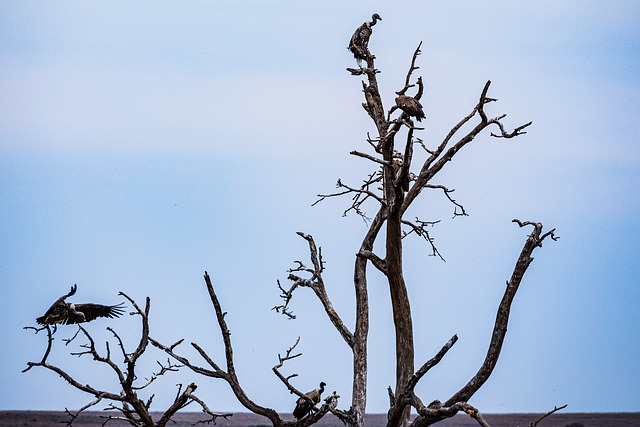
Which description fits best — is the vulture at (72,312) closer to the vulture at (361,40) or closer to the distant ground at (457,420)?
the vulture at (361,40)

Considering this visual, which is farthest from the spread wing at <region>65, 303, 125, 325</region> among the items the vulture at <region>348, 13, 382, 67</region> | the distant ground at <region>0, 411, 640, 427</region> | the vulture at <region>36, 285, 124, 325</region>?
the distant ground at <region>0, 411, 640, 427</region>

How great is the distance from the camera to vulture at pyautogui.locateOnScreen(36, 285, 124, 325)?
12.8 meters

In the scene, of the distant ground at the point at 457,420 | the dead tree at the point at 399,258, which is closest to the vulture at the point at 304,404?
the dead tree at the point at 399,258

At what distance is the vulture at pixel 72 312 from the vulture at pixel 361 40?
3732 millimetres

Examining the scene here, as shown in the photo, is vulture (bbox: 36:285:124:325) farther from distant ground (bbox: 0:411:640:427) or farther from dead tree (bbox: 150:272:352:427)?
distant ground (bbox: 0:411:640:427)

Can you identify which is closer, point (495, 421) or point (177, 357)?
point (177, 357)

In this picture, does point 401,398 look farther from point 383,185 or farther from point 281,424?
point 383,185

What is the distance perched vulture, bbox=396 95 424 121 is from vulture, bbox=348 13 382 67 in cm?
78

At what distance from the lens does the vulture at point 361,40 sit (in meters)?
12.9

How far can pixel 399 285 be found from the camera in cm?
1267

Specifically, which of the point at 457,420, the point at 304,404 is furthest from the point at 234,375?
the point at 457,420

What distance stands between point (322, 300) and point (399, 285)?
39.9 inches

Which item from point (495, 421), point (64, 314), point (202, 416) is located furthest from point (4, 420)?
point (64, 314)

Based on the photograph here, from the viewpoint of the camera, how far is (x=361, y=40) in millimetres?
12953
